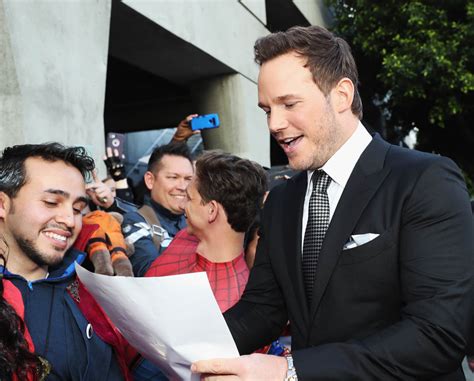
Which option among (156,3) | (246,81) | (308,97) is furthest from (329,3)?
(308,97)

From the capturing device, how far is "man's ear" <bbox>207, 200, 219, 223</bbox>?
10.1 feet

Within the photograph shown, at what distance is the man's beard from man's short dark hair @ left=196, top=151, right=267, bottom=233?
0.90 meters

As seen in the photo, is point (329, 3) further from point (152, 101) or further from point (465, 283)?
point (465, 283)

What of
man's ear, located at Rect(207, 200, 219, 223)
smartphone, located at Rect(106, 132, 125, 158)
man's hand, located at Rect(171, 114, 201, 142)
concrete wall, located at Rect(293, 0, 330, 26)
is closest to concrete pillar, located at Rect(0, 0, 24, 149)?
smartphone, located at Rect(106, 132, 125, 158)

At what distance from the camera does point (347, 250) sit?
1800 millimetres

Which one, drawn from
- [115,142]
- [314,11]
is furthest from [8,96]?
[314,11]

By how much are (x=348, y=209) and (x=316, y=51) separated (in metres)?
0.55

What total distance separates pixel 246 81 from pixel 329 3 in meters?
5.81

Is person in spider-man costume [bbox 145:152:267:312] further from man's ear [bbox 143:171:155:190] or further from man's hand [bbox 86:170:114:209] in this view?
man's ear [bbox 143:171:155:190]

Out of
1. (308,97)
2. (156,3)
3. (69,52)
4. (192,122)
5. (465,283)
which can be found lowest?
(465,283)

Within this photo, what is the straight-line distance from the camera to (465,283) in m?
1.65

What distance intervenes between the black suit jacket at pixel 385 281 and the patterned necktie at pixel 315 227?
0.03 metres

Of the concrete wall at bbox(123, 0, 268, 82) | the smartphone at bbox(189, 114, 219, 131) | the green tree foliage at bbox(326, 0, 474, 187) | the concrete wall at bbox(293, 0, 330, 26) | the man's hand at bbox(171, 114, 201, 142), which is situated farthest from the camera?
the concrete wall at bbox(293, 0, 330, 26)

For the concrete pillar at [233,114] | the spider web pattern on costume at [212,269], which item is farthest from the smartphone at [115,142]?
the concrete pillar at [233,114]
